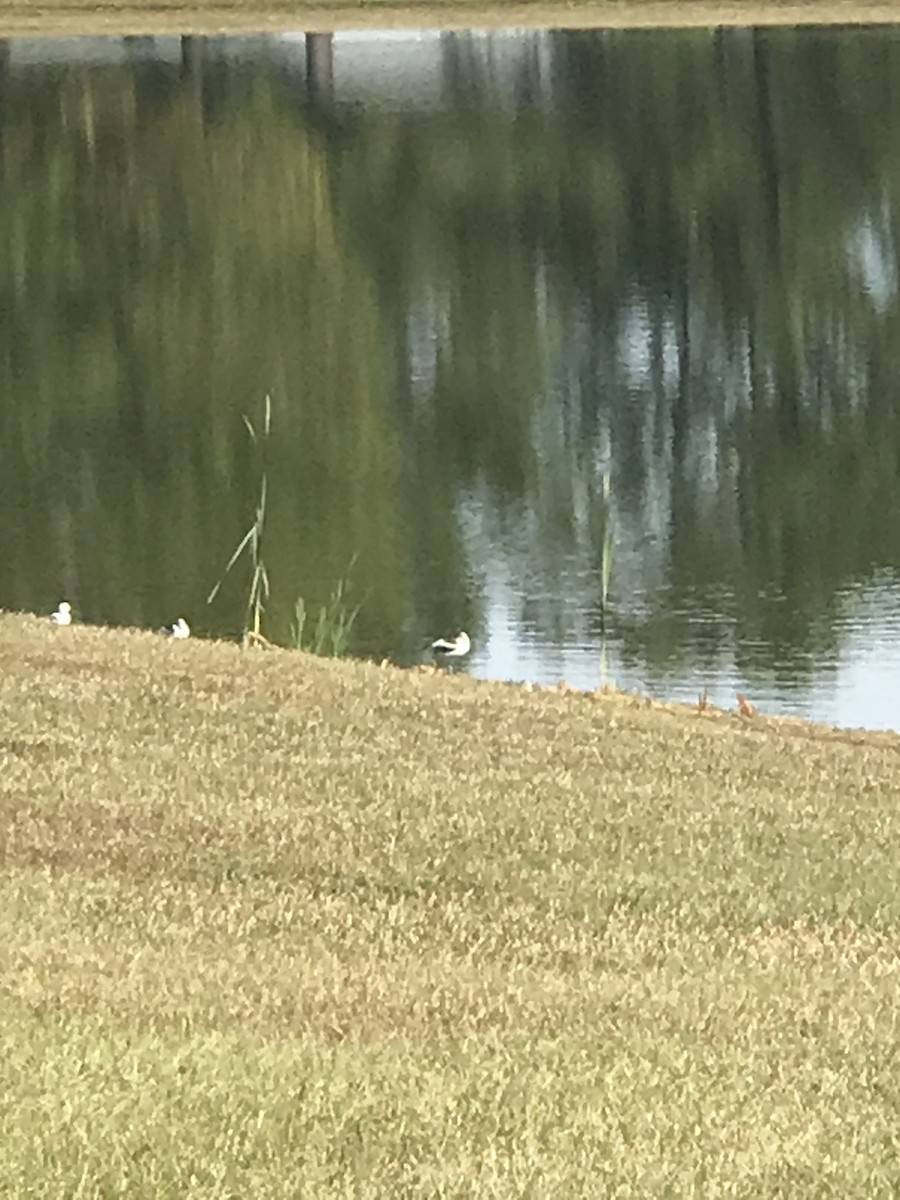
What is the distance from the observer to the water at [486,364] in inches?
835

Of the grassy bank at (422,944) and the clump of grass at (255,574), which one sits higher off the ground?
the grassy bank at (422,944)

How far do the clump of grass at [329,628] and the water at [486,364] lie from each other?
0.25 meters

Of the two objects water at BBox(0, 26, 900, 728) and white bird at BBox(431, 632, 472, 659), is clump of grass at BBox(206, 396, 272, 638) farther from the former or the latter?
white bird at BBox(431, 632, 472, 659)

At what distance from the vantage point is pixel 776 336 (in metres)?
32.1

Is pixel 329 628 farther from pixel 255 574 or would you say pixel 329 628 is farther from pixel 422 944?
pixel 422 944

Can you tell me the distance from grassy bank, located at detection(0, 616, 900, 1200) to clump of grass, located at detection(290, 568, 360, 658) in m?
3.30

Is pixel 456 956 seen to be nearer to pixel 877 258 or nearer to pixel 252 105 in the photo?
pixel 877 258

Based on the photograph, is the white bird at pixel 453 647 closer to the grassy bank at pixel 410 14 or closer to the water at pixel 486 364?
the water at pixel 486 364

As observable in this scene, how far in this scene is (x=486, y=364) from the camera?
30.1 meters

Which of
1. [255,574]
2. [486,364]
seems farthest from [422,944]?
[486,364]

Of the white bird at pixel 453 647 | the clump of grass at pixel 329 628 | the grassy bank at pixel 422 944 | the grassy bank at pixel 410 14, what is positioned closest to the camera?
the grassy bank at pixel 422 944

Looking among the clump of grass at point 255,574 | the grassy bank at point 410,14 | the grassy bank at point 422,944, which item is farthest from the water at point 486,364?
the grassy bank at point 422,944

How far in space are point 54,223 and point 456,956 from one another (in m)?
32.2

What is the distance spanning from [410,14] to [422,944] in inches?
2128
